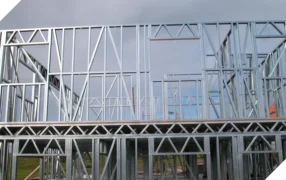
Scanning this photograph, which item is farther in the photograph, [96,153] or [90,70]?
[90,70]

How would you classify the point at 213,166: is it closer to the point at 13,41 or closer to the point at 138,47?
the point at 138,47

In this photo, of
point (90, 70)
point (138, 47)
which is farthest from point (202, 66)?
point (90, 70)

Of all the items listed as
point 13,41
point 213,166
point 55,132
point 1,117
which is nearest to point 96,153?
point 55,132

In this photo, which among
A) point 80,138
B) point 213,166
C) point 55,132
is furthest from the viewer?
point 213,166

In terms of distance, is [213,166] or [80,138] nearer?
[80,138]

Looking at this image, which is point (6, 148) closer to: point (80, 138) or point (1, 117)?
point (1, 117)

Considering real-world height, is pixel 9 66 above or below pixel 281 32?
below

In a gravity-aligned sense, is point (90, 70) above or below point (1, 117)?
above

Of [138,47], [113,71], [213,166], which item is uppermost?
[138,47]

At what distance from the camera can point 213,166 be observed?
63.7ft

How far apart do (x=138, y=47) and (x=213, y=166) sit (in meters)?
8.81

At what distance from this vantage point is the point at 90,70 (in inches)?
587

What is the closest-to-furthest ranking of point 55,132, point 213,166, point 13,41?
point 55,132 < point 13,41 < point 213,166

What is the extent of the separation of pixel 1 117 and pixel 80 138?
403 cm
